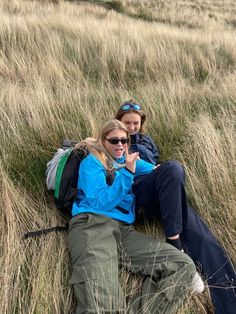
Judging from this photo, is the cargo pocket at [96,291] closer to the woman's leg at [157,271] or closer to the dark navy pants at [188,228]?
the woman's leg at [157,271]

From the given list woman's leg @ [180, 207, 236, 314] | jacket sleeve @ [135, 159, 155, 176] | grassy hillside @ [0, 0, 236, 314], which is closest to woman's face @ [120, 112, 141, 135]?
jacket sleeve @ [135, 159, 155, 176]

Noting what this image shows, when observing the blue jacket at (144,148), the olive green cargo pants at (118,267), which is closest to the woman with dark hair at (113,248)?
the olive green cargo pants at (118,267)

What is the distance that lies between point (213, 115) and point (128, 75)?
188 centimetres

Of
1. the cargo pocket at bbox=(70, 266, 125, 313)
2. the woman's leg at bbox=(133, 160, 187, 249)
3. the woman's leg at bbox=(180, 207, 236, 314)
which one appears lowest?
the woman's leg at bbox=(180, 207, 236, 314)

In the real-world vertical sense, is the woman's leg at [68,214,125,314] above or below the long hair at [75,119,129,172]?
below

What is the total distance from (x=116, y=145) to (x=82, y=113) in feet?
4.01

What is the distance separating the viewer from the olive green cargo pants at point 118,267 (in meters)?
1.85

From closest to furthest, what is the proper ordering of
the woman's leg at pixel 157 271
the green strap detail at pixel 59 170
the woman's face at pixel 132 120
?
the woman's leg at pixel 157 271 → the green strap detail at pixel 59 170 → the woman's face at pixel 132 120

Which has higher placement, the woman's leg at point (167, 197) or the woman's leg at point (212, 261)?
the woman's leg at point (167, 197)

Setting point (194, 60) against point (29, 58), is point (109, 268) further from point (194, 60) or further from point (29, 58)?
point (194, 60)

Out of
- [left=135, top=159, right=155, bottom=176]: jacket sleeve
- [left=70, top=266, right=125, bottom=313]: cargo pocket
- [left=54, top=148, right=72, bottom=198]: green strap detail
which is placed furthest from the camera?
[left=135, top=159, right=155, bottom=176]: jacket sleeve

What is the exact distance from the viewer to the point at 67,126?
346 cm

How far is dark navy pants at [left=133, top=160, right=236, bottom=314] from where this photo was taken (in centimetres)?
210

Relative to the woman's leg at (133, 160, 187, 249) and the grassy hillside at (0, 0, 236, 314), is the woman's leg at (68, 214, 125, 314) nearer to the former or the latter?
the grassy hillside at (0, 0, 236, 314)
